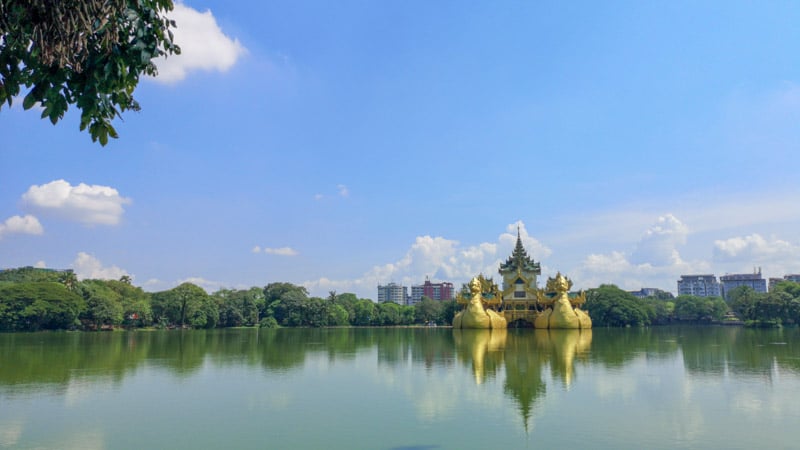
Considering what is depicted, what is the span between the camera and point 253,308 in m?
66.2

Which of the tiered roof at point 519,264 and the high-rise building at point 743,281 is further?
the high-rise building at point 743,281

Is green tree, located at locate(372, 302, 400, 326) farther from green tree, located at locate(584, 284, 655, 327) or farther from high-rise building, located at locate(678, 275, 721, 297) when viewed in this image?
high-rise building, located at locate(678, 275, 721, 297)

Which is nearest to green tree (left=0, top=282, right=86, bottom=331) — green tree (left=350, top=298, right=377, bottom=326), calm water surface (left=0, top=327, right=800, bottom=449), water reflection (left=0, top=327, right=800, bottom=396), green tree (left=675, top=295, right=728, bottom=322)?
water reflection (left=0, top=327, right=800, bottom=396)

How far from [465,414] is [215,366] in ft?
38.7

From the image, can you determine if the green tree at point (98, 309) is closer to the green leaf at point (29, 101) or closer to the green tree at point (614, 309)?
the green tree at point (614, 309)

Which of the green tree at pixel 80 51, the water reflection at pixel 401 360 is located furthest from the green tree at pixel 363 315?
the green tree at pixel 80 51

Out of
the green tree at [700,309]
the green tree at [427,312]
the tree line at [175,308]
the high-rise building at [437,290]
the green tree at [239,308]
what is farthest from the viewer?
the high-rise building at [437,290]

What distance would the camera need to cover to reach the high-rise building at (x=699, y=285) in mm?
138875

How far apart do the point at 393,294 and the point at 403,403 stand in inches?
6314

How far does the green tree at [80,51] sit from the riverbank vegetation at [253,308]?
161ft

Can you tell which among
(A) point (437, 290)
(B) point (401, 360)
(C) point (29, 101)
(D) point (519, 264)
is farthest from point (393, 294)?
(C) point (29, 101)

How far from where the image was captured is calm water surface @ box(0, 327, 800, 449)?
30.6ft

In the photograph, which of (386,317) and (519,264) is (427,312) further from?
(519,264)

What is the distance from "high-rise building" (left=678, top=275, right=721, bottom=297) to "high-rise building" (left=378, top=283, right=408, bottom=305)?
3048 inches
